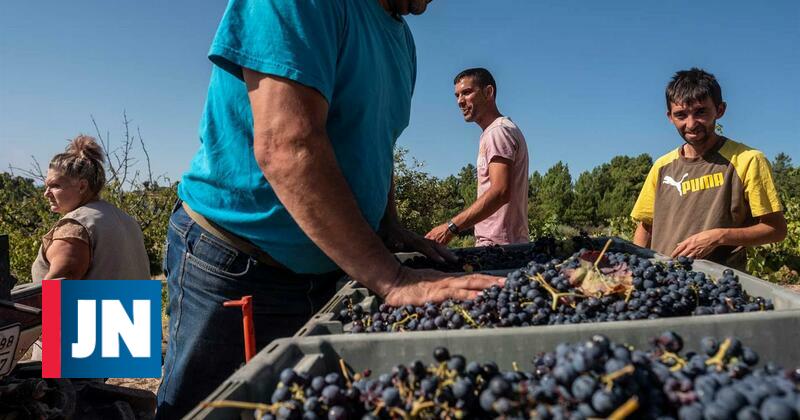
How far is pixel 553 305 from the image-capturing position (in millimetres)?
1357

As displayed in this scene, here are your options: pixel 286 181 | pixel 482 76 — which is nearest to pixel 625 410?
pixel 286 181

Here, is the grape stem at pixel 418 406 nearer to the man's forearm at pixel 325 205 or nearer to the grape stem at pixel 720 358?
the grape stem at pixel 720 358

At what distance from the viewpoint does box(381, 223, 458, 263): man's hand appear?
2268mm

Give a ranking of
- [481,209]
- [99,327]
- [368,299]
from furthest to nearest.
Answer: [99,327] → [481,209] → [368,299]

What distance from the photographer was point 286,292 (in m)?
1.95

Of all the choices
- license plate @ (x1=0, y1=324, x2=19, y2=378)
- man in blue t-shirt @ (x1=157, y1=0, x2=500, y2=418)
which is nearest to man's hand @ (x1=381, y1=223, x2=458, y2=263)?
man in blue t-shirt @ (x1=157, y1=0, x2=500, y2=418)

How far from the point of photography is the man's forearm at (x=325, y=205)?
1475mm

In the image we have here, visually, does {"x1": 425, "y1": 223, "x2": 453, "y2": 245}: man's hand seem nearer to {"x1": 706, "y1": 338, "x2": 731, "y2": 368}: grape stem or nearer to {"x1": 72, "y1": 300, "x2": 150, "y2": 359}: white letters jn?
{"x1": 72, "y1": 300, "x2": 150, "y2": 359}: white letters jn

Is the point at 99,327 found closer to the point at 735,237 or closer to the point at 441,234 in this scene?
the point at 441,234

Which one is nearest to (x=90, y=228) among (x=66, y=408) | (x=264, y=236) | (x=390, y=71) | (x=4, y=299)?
(x=4, y=299)

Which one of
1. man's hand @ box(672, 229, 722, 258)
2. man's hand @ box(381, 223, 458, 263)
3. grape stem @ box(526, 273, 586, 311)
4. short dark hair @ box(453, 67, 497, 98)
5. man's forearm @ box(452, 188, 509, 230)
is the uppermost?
short dark hair @ box(453, 67, 497, 98)

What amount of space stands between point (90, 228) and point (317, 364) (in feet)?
11.8

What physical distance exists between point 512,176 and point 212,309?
257 centimetres

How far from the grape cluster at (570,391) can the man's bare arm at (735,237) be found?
192 centimetres
